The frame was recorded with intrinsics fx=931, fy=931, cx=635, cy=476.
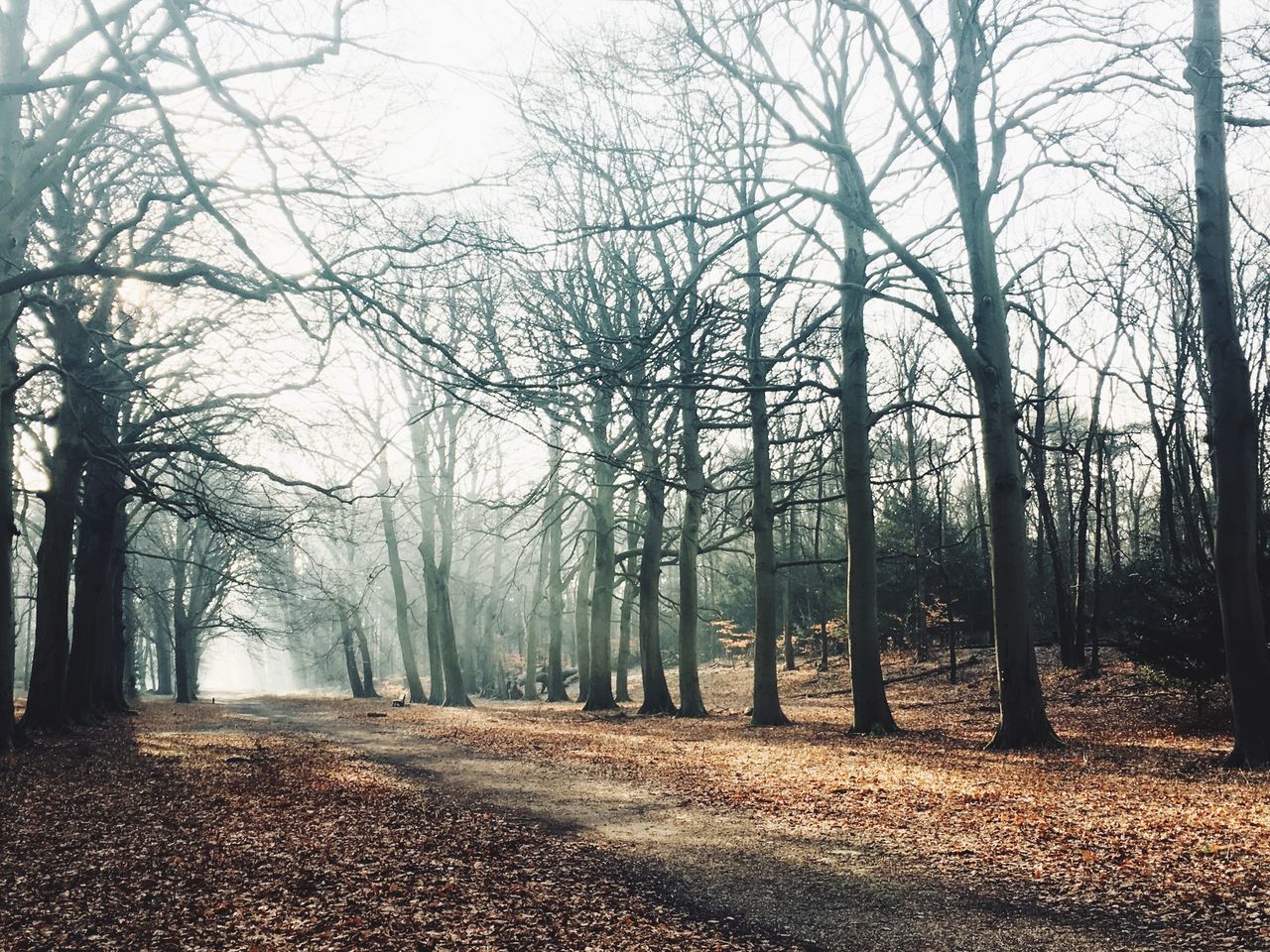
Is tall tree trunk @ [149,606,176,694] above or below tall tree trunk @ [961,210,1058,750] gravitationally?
below

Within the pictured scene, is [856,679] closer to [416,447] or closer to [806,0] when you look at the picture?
[806,0]

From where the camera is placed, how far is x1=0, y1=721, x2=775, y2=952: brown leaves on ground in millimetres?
4508

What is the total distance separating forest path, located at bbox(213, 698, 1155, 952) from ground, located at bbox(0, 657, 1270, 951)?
21 millimetres

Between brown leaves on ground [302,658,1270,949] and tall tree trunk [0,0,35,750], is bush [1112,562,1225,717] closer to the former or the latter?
brown leaves on ground [302,658,1270,949]

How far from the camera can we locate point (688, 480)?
17750 mm

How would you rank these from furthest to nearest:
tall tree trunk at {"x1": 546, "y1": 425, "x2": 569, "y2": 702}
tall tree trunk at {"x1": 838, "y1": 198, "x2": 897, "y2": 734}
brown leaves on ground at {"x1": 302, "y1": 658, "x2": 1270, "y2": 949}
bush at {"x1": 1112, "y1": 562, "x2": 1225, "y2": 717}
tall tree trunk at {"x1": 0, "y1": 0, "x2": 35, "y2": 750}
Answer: tall tree trunk at {"x1": 546, "y1": 425, "x2": 569, "y2": 702}
tall tree trunk at {"x1": 838, "y1": 198, "x2": 897, "y2": 734}
bush at {"x1": 1112, "y1": 562, "x2": 1225, "y2": 717}
tall tree trunk at {"x1": 0, "y1": 0, "x2": 35, "y2": 750}
brown leaves on ground at {"x1": 302, "y1": 658, "x2": 1270, "y2": 949}

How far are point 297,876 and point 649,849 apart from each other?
2180mm

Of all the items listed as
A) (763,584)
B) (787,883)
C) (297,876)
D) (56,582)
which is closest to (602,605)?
(763,584)

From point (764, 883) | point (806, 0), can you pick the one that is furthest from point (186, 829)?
point (806, 0)

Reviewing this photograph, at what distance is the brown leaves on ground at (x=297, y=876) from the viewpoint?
4508 millimetres

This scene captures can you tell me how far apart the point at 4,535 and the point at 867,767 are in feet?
33.2

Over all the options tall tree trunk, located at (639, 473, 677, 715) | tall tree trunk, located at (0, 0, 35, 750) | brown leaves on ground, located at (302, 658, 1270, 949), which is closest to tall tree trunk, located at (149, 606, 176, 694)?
tall tree trunk, located at (639, 473, 677, 715)

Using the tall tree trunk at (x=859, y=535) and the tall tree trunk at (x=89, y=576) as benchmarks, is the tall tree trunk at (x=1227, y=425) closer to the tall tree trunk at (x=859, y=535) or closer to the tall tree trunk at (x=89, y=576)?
the tall tree trunk at (x=859, y=535)

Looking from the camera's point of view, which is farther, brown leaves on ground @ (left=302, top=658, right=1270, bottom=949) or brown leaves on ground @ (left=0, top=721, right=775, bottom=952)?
brown leaves on ground @ (left=302, top=658, right=1270, bottom=949)
